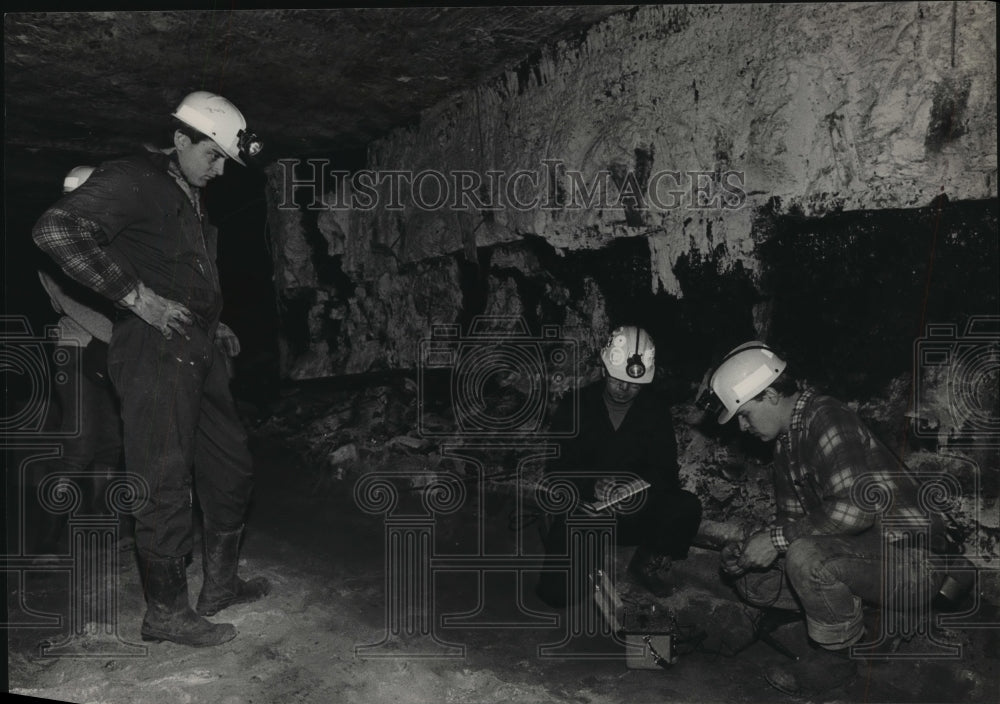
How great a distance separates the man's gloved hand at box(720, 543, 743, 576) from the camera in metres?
2.97

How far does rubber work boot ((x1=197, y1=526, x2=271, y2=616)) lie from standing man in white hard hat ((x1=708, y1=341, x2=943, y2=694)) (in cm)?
201

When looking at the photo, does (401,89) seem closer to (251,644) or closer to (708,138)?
(708,138)

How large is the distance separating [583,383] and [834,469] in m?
2.11

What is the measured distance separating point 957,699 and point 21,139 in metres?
6.44

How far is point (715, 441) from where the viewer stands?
395 centimetres

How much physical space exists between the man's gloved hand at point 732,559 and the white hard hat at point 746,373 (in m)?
0.55

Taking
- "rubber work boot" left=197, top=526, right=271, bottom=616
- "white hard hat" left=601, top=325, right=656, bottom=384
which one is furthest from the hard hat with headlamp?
"white hard hat" left=601, top=325, right=656, bottom=384

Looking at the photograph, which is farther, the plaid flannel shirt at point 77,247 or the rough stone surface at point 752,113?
the rough stone surface at point 752,113

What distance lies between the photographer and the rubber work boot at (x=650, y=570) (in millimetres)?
3451

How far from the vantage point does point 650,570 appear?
11.5 feet

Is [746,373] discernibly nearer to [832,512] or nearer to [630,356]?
[832,512]

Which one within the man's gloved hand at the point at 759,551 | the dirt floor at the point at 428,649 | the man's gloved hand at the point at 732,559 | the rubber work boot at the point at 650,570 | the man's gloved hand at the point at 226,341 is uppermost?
the man's gloved hand at the point at 226,341
